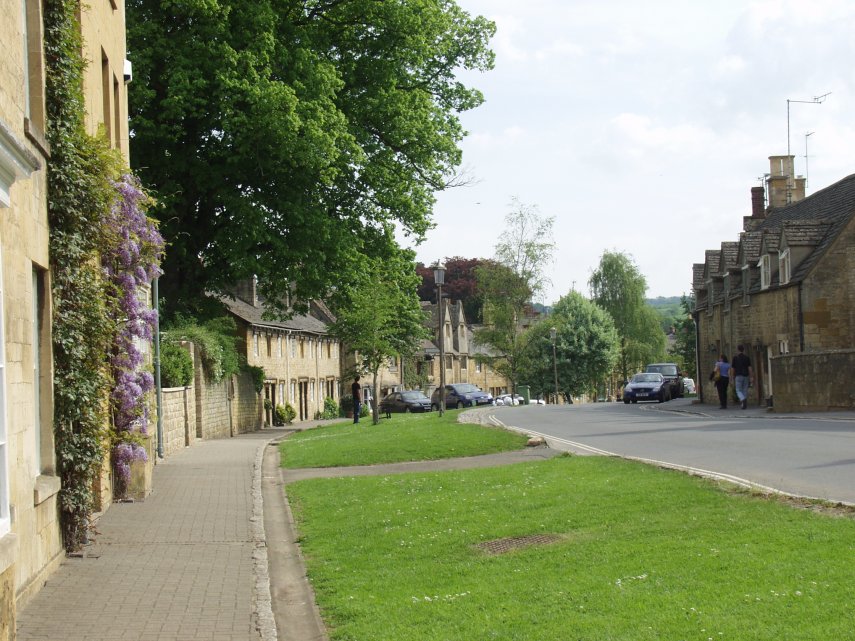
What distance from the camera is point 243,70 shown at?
1025 inches

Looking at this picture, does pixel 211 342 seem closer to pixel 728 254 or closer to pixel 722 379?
pixel 722 379

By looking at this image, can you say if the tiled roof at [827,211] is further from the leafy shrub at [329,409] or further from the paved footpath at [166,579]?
the leafy shrub at [329,409]

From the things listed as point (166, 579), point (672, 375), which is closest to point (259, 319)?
point (672, 375)

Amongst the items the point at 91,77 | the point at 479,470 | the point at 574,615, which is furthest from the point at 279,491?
the point at 574,615

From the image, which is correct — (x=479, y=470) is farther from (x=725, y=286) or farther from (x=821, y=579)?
(x=725, y=286)

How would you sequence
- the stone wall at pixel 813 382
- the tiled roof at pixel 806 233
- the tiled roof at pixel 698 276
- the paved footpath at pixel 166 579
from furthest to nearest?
1. the tiled roof at pixel 698 276
2. the tiled roof at pixel 806 233
3. the stone wall at pixel 813 382
4. the paved footpath at pixel 166 579

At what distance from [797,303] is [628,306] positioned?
51487 millimetres

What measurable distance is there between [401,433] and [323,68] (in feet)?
32.3

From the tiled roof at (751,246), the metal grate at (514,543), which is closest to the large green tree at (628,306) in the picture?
the tiled roof at (751,246)

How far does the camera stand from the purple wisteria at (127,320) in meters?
14.0

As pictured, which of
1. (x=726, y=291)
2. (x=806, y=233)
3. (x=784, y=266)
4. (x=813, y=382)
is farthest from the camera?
(x=726, y=291)

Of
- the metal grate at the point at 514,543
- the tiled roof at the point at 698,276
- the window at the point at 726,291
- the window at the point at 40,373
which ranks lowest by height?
the metal grate at the point at 514,543

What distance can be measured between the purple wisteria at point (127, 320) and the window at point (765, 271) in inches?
1142

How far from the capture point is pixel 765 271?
39125 millimetres
